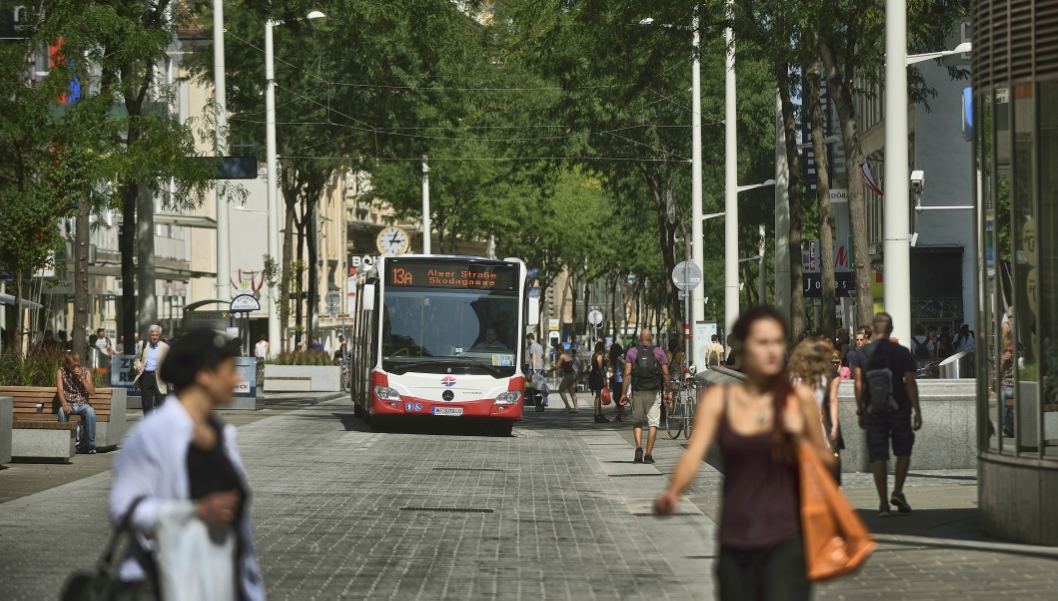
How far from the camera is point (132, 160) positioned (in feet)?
89.3

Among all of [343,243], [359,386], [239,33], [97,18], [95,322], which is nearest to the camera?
[97,18]

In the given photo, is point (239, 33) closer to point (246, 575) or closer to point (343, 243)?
point (246, 575)

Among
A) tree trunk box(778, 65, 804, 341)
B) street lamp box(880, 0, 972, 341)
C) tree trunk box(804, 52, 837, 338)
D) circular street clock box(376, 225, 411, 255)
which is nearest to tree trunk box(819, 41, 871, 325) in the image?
tree trunk box(804, 52, 837, 338)

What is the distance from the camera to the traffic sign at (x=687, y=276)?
3334 cm

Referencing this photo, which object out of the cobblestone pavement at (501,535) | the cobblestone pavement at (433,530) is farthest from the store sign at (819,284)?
the cobblestone pavement at (501,535)

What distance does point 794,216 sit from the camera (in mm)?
30078

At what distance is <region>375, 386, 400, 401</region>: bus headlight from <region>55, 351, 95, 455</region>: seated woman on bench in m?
6.08

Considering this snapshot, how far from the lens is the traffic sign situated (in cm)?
3334

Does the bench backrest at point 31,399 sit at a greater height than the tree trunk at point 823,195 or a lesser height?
lesser

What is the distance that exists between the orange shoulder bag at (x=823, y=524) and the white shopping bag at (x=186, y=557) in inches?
74.6

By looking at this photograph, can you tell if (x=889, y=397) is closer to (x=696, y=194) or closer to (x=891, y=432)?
(x=891, y=432)

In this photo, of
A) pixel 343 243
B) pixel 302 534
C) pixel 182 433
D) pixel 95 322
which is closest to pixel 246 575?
pixel 182 433

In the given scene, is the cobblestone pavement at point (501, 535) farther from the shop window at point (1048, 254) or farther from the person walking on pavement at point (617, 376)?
the person walking on pavement at point (617, 376)

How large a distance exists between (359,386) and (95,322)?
3213cm
